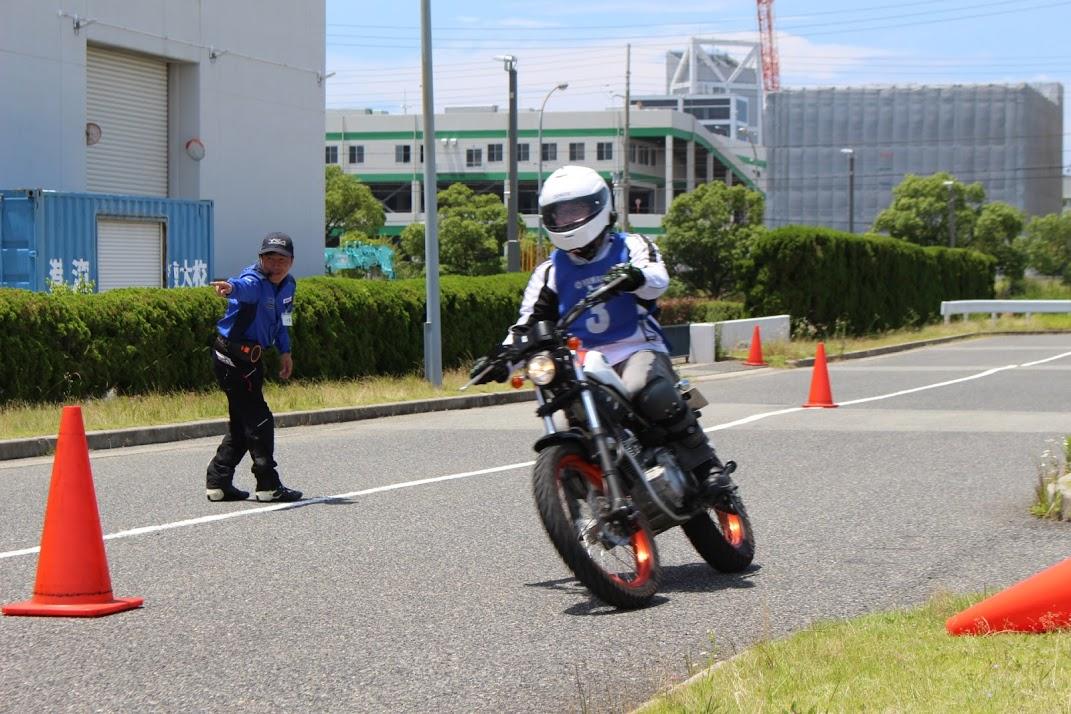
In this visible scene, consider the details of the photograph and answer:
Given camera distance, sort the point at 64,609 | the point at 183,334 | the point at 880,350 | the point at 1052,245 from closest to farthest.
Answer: the point at 64,609, the point at 183,334, the point at 880,350, the point at 1052,245

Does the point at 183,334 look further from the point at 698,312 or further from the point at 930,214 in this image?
the point at 930,214

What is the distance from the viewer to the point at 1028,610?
18.0 ft

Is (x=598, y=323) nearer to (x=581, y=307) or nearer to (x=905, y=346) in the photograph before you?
(x=581, y=307)

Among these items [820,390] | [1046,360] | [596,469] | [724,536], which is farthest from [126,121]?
[596,469]

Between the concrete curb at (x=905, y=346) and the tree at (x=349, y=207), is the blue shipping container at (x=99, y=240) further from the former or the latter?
the tree at (x=349, y=207)

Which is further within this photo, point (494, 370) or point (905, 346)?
point (905, 346)

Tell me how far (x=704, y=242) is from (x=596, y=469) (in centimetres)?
6545

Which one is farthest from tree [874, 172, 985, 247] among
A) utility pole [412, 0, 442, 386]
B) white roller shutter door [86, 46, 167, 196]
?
utility pole [412, 0, 442, 386]

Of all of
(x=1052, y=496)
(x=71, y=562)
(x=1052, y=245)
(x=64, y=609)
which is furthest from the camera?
(x=1052, y=245)

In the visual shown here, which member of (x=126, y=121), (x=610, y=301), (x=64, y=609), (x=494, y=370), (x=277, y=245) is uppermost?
(x=126, y=121)

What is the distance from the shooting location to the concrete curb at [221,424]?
45.9 feet

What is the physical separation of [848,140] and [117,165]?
10990 centimetres

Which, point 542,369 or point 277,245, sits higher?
point 277,245

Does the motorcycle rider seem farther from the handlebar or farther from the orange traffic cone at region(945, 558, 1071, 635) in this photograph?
the orange traffic cone at region(945, 558, 1071, 635)
